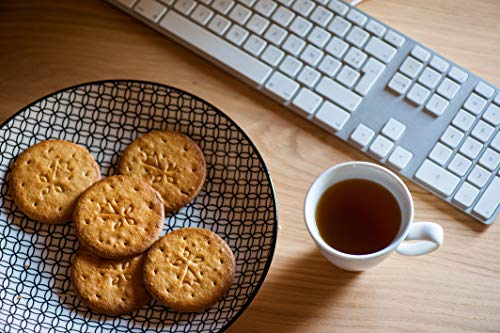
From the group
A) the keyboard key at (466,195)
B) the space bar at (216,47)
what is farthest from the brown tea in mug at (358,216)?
the space bar at (216,47)

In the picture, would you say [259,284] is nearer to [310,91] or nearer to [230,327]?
[230,327]

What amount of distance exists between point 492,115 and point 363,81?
18 cm

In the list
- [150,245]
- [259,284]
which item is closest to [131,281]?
[150,245]

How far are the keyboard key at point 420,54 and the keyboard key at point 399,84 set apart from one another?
1.5 inches

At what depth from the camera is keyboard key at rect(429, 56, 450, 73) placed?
867 millimetres

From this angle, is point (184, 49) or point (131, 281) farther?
point (184, 49)

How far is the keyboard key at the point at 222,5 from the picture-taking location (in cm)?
91

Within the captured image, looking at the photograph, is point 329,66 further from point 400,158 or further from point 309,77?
point 400,158

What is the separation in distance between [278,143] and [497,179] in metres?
0.30

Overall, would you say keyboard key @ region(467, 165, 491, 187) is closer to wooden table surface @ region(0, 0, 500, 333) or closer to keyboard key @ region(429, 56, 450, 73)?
wooden table surface @ region(0, 0, 500, 333)

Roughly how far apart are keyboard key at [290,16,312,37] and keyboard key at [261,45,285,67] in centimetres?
4

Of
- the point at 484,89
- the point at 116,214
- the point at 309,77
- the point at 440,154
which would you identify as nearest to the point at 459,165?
the point at 440,154

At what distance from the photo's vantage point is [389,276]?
0.78m

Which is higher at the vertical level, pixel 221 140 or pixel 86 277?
pixel 221 140
